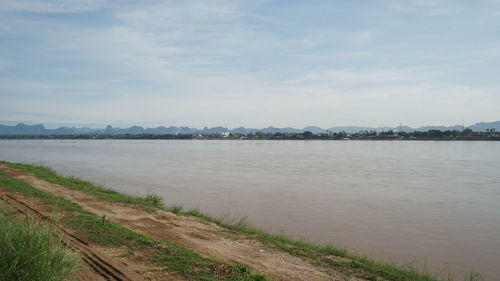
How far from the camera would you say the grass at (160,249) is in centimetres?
630

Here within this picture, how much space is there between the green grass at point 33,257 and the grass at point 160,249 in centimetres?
205

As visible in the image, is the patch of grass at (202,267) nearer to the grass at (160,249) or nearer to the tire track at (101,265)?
the grass at (160,249)

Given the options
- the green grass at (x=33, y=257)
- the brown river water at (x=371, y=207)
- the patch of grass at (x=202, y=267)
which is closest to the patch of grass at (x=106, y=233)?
the patch of grass at (x=202, y=267)

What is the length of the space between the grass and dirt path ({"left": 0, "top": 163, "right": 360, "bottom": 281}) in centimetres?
59

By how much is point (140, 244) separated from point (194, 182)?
1660cm

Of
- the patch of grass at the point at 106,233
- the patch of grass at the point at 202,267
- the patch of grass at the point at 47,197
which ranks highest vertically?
the patch of grass at the point at 47,197

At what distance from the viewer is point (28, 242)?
4.66 metres

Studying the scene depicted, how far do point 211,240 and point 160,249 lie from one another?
1.88 metres

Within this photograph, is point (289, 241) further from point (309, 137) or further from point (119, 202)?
point (309, 137)

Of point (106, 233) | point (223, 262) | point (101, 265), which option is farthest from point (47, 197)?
point (223, 262)

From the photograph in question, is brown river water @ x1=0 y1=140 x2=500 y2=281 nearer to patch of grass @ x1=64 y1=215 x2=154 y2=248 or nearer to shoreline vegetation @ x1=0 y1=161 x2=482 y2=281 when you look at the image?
shoreline vegetation @ x1=0 y1=161 x2=482 y2=281

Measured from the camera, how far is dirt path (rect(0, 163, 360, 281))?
714 centimetres

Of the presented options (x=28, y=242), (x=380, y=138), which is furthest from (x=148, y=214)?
(x=380, y=138)

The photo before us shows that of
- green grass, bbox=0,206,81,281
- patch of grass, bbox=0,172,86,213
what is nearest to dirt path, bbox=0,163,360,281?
patch of grass, bbox=0,172,86,213
